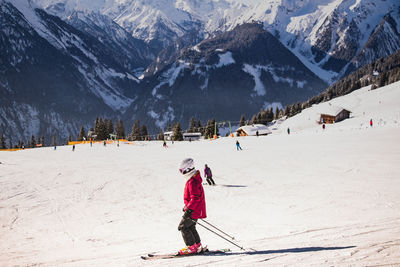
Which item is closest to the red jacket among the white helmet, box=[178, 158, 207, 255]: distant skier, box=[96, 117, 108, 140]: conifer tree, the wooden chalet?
box=[178, 158, 207, 255]: distant skier

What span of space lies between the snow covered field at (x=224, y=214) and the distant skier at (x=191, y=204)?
465 mm

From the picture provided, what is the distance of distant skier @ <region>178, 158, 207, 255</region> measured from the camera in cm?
627

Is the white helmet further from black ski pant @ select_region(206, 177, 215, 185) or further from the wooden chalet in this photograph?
the wooden chalet

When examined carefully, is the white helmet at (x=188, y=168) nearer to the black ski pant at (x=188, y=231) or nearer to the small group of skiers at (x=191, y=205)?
the small group of skiers at (x=191, y=205)

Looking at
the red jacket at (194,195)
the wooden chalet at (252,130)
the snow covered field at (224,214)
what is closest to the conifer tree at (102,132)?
the wooden chalet at (252,130)

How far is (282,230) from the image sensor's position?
27.3ft

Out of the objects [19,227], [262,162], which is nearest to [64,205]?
[19,227]

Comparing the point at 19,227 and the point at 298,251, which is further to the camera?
the point at 19,227

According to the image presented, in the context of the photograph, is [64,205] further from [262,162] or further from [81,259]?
[262,162]

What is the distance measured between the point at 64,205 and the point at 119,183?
540 cm

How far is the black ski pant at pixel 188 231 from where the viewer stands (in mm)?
6371

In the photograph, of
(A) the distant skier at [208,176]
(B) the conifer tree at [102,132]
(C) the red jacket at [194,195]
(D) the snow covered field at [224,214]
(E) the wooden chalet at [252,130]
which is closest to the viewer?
(D) the snow covered field at [224,214]

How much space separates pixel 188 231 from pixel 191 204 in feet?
2.19

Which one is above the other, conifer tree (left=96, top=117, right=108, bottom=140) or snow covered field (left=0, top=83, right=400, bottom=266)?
conifer tree (left=96, top=117, right=108, bottom=140)
